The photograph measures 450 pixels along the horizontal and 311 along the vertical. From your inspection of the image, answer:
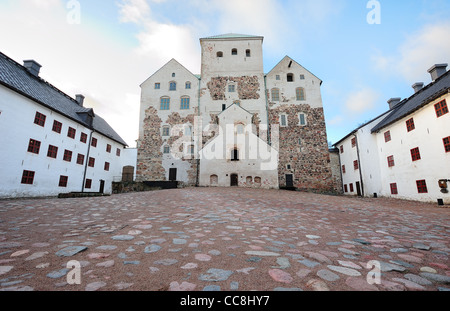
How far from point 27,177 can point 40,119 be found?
4.78 meters

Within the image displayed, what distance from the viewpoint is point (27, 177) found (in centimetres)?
1550

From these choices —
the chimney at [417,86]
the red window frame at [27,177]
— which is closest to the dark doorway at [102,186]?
the red window frame at [27,177]

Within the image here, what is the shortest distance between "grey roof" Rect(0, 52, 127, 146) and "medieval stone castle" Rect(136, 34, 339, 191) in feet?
23.7

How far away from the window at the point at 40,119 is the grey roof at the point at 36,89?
89cm

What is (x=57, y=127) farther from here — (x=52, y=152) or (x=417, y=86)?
(x=417, y=86)

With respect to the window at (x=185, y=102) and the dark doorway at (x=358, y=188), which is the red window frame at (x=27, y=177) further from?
the dark doorway at (x=358, y=188)

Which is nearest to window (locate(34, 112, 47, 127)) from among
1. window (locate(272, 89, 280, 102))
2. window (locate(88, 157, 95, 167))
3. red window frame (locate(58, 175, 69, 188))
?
red window frame (locate(58, 175, 69, 188))

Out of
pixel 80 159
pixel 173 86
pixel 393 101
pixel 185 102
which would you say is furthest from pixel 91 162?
pixel 393 101

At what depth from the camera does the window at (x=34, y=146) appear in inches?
623

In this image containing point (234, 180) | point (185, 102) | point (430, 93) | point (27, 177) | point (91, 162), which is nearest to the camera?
point (430, 93)

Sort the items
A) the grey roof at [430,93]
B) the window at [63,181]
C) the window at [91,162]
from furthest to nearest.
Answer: the window at [91,162] → the window at [63,181] → the grey roof at [430,93]

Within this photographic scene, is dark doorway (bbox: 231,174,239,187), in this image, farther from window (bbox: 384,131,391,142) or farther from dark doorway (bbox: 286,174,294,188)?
window (bbox: 384,131,391,142)

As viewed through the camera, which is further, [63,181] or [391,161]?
[63,181]

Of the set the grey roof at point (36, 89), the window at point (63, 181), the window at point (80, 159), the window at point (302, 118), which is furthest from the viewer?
the window at point (302, 118)
